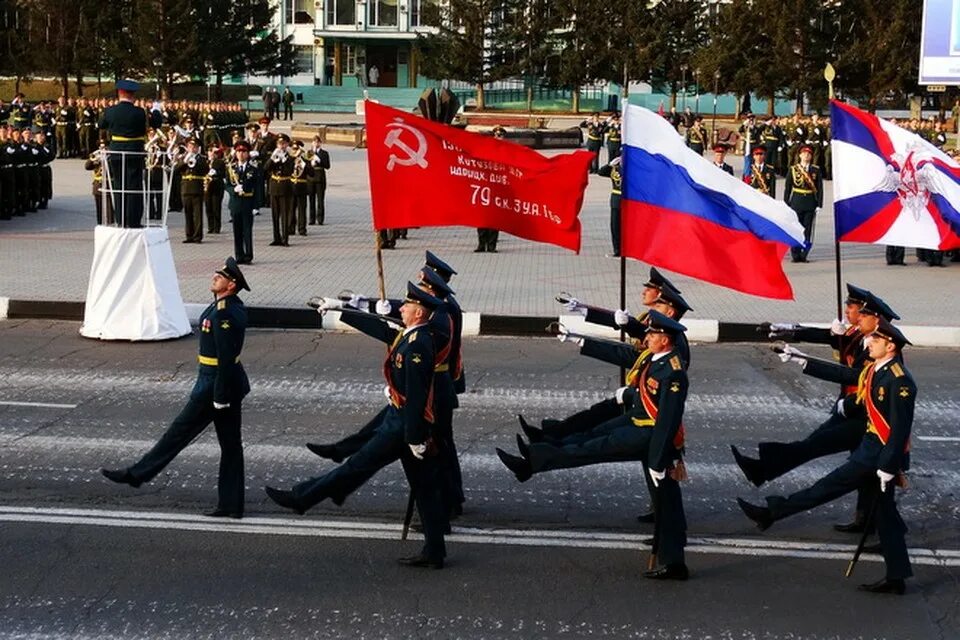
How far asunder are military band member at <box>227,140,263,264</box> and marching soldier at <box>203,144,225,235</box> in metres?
2.13

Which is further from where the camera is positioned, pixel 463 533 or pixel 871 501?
pixel 463 533

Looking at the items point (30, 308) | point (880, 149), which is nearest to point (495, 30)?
point (30, 308)

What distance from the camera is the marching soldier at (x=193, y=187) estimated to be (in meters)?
23.5

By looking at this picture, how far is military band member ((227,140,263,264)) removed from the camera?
21003 mm

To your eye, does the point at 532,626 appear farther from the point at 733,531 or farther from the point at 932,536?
the point at 932,536

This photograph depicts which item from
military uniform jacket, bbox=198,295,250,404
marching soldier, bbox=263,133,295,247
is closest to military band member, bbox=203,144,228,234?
marching soldier, bbox=263,133,295,247

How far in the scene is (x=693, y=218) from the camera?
10461mm

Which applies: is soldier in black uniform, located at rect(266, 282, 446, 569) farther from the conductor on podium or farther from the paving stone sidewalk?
the paving stone sidewalk

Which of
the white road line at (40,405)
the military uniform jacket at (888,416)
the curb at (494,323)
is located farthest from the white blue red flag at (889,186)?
the white road line at (40,405)

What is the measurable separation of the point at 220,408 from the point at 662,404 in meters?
2.82

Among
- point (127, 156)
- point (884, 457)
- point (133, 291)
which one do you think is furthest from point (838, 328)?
point (127, 156)

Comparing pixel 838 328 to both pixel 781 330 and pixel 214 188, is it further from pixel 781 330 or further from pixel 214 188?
pixel 214 188

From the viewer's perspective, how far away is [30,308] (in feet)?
56.8

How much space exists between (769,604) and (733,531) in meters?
1.34
